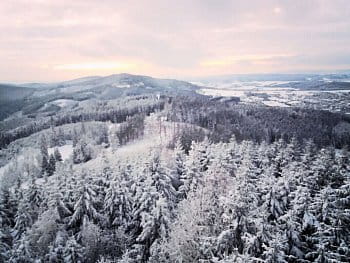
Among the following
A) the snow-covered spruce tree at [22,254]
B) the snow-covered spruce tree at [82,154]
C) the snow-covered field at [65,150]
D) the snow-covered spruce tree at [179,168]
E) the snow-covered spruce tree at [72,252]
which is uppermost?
the snow-covered spruce tree at [179,168]

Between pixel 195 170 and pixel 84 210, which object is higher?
pixel 195 170

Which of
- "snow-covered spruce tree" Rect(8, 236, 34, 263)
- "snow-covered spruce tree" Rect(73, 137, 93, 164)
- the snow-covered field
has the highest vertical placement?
"snow-covered spruce tree" Rect(8, 236, 34, 263)

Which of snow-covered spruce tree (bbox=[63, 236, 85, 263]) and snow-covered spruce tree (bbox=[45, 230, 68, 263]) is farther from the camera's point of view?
snow-covered spruce tree (bbox=[63, 236, 85, 263])

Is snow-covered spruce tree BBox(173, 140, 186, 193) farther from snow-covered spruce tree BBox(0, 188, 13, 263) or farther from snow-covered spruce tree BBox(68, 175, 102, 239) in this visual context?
snow-covered spruce tree BBox(0, 188, 13, 263)

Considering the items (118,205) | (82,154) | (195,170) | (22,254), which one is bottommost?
(82,154)

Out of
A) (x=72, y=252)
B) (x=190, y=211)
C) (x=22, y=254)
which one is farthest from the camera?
(x=190, y=211)

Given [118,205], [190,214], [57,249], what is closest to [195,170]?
[118,205]

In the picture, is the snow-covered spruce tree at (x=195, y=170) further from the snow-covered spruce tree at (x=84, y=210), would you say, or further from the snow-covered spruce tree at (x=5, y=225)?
the snow-covered spruce tree at (x=5, y=225)

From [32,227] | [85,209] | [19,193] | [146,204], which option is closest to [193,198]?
[146,204]

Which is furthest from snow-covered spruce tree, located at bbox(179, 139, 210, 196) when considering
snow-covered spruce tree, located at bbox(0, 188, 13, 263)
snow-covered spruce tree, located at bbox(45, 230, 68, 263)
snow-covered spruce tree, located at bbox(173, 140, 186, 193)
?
snow-covered spruce tree, located at bbox(0, 188, 13, 263)

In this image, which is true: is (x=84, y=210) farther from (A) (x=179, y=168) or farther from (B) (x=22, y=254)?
(A) (x=179, y=168)

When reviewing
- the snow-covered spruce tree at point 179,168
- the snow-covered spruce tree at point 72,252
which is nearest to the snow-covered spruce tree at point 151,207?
the snow-covered spruce tree at point 72,252

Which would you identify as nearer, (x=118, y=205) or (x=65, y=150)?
(x=118, y=205)
